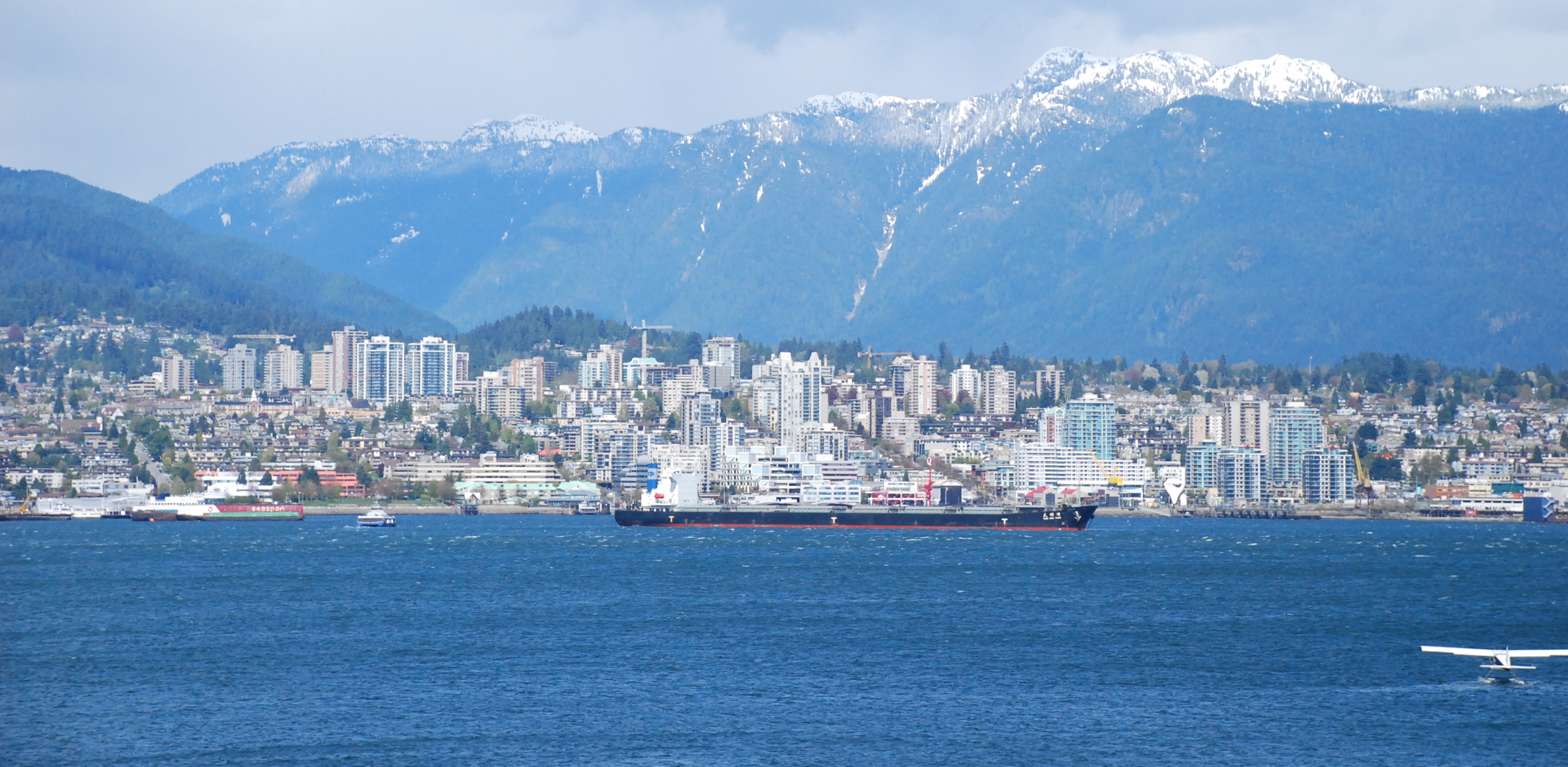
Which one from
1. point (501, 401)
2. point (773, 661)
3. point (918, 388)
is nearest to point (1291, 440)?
point (918, 388)

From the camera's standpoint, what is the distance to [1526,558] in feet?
249

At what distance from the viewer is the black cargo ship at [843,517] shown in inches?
4080

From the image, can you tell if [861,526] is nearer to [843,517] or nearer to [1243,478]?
[843,517]

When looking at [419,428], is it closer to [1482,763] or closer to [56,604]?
[56,604]

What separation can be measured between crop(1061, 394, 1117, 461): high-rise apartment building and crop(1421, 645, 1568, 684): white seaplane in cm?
11289

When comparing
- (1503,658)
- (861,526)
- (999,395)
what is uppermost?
(999,395)

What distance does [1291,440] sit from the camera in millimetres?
146000

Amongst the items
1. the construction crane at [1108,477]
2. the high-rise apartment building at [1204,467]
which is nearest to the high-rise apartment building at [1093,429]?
the construction crane at [1108,477]

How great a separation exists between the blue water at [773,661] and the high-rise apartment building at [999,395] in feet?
388

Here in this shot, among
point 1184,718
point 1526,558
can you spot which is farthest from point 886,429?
point 1184,718

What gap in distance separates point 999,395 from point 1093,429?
130 feet

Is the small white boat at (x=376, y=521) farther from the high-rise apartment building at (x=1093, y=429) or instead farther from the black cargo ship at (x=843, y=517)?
the high-rise apartment building at (x=1093, y=429)

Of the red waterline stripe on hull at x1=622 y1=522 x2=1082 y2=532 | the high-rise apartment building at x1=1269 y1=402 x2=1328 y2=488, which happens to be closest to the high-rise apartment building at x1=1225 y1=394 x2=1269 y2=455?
the high-rise apartment building at x1=1269 y1=402 x2=1328 y2=488

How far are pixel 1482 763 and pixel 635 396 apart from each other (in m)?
169
